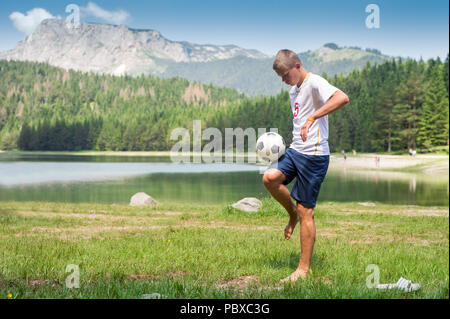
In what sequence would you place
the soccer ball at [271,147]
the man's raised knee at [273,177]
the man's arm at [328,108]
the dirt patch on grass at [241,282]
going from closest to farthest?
1. the man's arm at [328,108]
2. the dirt patch on grass at [241,282]
3. the man's raised knee at [273,177]
4. the soccer ball at [271,147]

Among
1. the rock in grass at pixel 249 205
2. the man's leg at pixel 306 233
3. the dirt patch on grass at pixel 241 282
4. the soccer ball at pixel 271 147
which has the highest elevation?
the soccer ball at pixel 271 147

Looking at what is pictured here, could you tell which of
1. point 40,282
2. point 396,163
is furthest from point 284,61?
point 396,163

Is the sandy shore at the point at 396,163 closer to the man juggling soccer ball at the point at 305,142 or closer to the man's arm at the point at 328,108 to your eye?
the man juggling soccer ball at the point at 305,142

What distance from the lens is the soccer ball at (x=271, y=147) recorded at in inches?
215

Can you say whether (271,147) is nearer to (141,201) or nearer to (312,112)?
(312,112)

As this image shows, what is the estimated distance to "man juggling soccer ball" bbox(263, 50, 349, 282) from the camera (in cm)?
483

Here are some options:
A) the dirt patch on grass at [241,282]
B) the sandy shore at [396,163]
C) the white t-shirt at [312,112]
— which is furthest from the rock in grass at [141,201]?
the sandy shore at [396,163]

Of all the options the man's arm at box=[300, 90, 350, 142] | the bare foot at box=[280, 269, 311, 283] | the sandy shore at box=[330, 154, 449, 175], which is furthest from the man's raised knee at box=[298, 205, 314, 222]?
the sandy shore at box=[330, 154, 449, 175]

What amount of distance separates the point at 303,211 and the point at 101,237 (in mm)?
5124

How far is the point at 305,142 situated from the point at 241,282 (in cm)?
187

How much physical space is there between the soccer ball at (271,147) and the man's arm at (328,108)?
27.1 inches

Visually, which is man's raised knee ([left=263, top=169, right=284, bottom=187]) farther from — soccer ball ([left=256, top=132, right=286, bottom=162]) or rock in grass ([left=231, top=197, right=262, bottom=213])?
rock in grass ([left=231, top=197, right=262, bottom=213])
